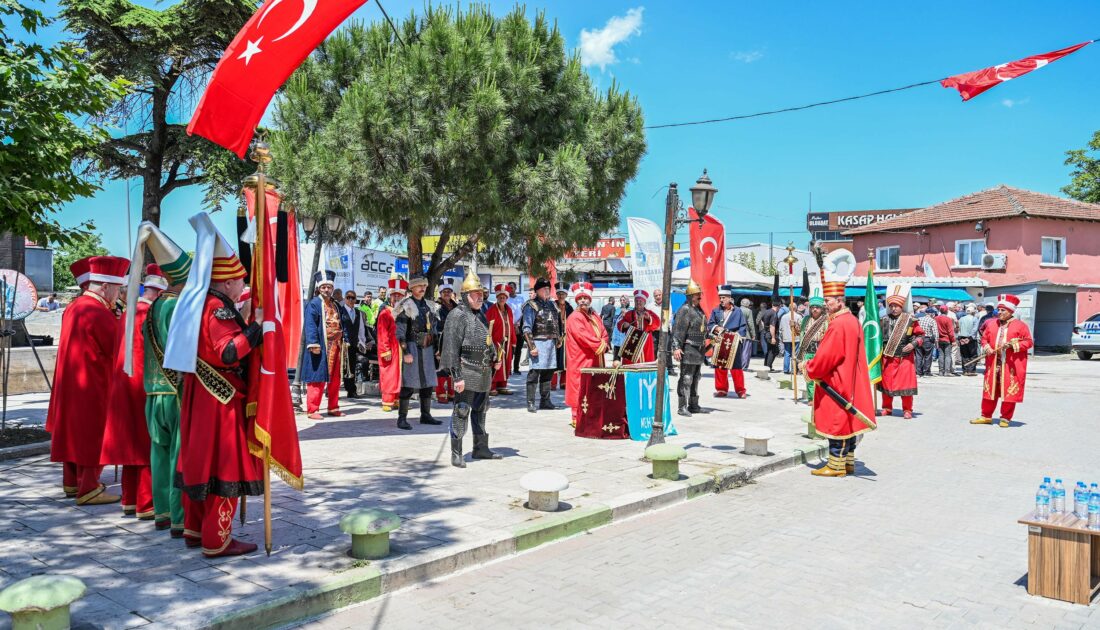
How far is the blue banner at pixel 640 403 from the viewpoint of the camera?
10.1 m

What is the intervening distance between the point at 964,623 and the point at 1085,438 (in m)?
8.70

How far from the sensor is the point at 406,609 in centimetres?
466

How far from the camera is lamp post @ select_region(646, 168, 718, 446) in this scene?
8.84m

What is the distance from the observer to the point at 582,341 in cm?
1120

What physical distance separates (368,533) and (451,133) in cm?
757

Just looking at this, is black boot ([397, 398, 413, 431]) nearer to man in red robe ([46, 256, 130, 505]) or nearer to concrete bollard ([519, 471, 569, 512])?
man in red robe ([46, 256, 130, 505])

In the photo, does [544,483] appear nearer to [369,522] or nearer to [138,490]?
[369,522]

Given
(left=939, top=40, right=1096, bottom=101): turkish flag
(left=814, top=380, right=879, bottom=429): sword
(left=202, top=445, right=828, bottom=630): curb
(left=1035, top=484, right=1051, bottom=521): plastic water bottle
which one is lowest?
(left=202, top=445, right=828, bottom=630): curb

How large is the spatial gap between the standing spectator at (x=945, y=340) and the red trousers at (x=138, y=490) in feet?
68.6

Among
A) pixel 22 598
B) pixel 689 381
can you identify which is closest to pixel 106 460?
pixel 22 598

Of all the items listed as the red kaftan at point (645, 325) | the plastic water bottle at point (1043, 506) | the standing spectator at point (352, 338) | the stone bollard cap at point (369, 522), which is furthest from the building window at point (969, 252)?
the stone bollard cap at point (369, 522)

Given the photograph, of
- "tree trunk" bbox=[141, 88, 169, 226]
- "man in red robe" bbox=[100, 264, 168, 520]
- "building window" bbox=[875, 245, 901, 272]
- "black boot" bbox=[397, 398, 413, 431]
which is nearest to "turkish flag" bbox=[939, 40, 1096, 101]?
"black boot" bbox=[397, 398, 413, 431]

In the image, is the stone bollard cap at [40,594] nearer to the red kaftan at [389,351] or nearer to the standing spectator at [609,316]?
the red kaftan at [389,351]

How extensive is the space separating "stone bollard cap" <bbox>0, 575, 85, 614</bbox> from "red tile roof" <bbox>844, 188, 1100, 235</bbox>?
36369 millimetres
